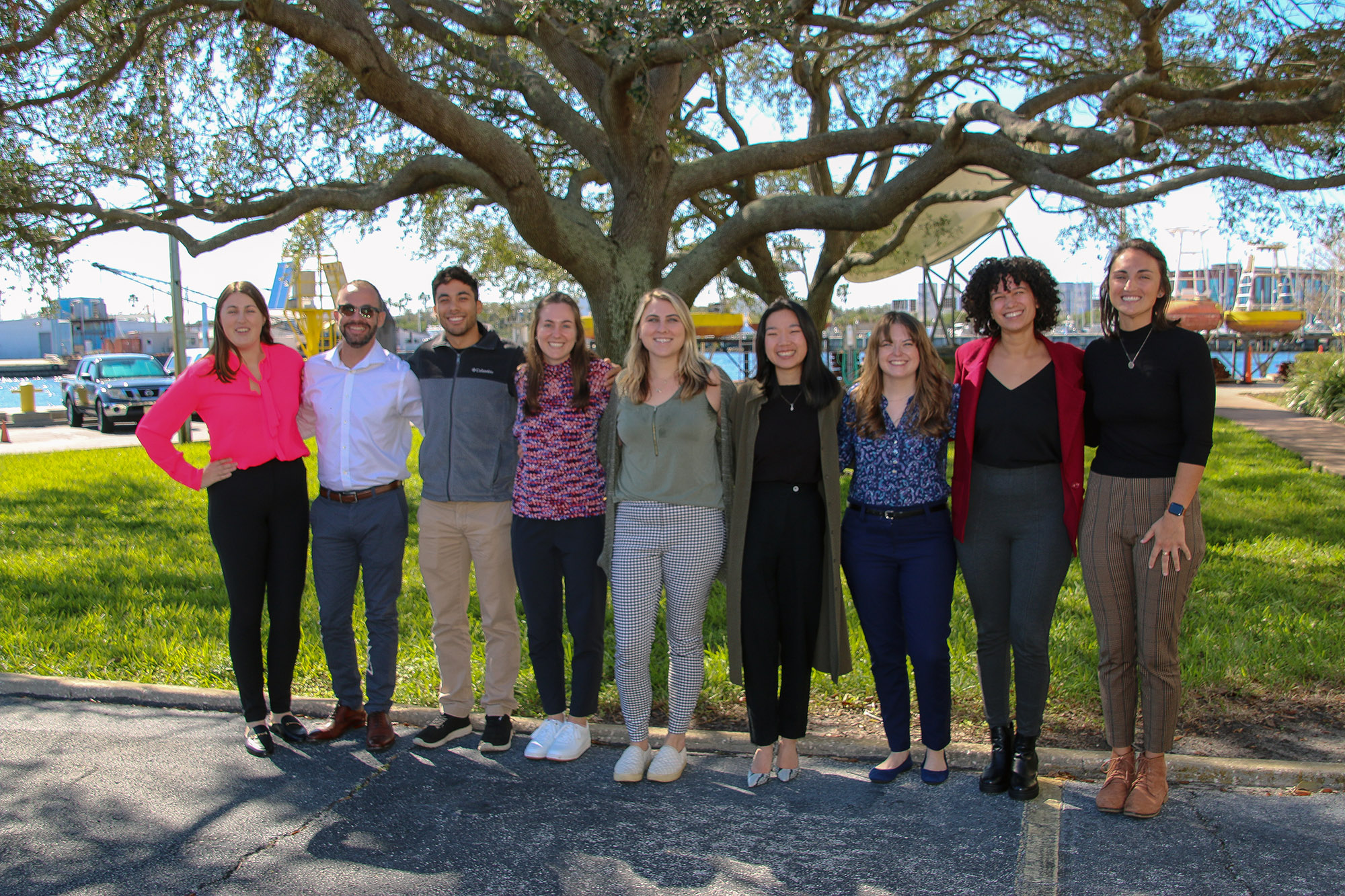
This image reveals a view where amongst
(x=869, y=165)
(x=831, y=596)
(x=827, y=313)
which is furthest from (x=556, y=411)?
(x=869, y=165)

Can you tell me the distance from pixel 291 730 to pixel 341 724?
0.22m

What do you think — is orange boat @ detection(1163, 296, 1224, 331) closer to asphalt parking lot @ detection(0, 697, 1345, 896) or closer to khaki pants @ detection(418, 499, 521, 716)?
asphalt parking lot @ detection(0, 697, 1345, 896)

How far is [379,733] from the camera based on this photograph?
4.27m

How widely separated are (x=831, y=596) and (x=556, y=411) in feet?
4.63

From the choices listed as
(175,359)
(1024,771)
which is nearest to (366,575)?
(1024,771)

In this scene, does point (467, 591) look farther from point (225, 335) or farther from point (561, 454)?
point (225, 335)

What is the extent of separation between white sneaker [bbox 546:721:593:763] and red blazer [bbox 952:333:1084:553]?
1865mm

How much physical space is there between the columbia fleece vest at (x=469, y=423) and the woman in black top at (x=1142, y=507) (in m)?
2.46

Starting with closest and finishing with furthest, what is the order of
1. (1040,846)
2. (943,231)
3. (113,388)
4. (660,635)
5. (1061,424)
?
A: 1. (1040,846)
2. (1061,424)
3. (660,635)
4. (943,231)
5. (113,388)

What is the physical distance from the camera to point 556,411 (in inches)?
161

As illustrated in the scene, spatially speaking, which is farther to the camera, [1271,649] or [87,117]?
[87,117]

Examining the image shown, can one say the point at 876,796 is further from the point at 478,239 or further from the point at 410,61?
the point at 478,239

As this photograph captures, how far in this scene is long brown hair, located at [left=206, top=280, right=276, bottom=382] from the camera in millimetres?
4184

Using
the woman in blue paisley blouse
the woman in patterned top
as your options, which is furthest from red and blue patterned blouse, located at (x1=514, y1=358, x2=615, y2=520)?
the woman in blue paisley blouse
